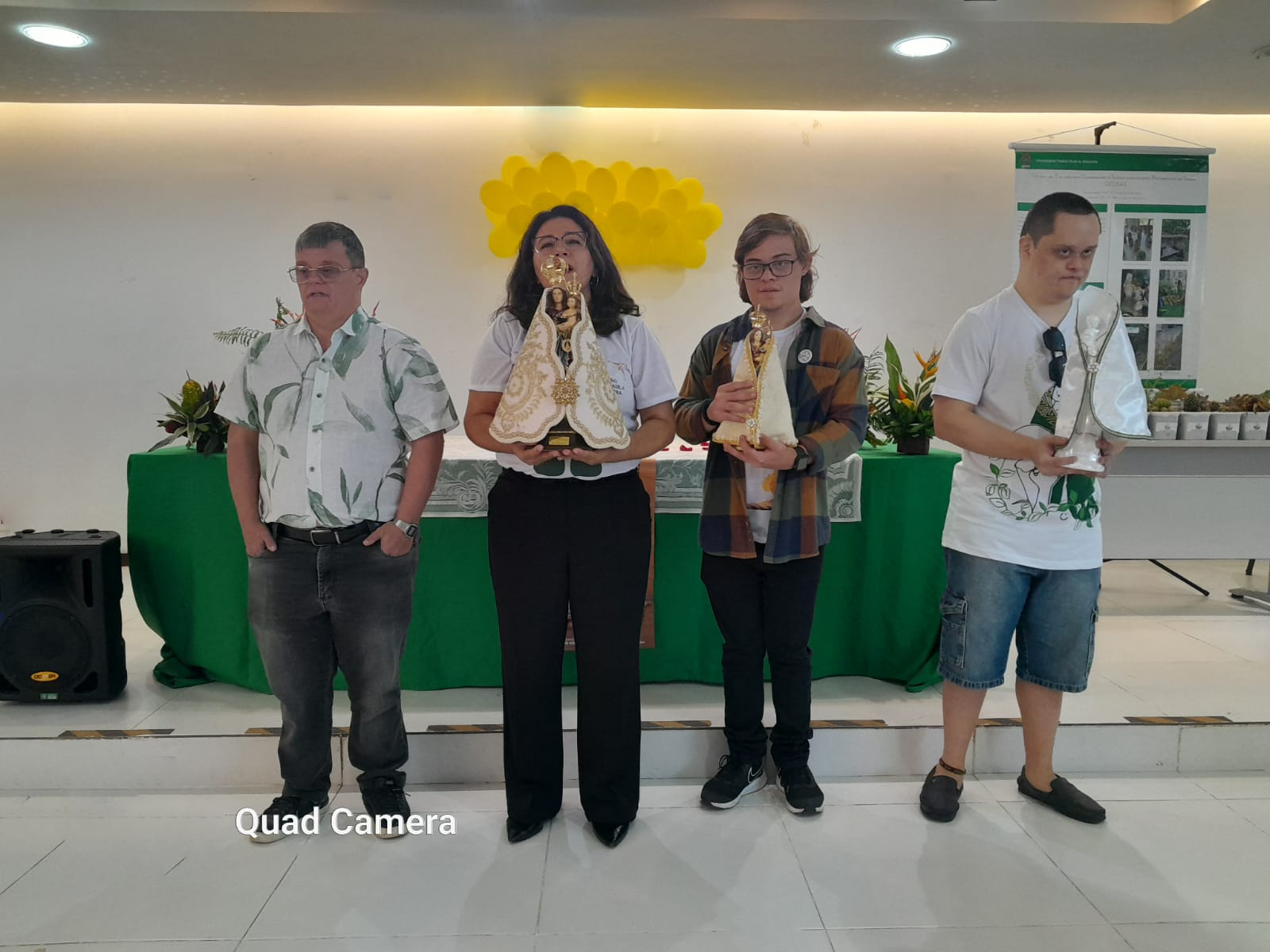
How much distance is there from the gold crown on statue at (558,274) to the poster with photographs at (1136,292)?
421 centimetres

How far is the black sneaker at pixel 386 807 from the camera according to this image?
7.34 feet

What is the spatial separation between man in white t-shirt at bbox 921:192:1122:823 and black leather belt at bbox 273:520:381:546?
4.96 ft

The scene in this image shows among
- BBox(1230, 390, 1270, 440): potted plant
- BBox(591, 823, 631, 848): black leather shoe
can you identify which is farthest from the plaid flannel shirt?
BBox(1230, 390, 1270, 440): potted plant

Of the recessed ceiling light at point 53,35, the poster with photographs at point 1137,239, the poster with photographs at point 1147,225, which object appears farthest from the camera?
the poster with photographs at point 1137,239

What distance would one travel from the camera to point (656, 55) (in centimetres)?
419

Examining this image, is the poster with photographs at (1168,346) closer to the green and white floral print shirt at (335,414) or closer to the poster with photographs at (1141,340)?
the poster with photographs at (1141,340)

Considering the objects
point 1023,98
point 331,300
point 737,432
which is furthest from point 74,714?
point 1023,98

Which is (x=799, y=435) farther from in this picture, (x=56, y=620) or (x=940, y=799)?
(x=56, y=620)

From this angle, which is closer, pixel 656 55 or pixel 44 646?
pixel 44 646

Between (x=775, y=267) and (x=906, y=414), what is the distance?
4.09ft

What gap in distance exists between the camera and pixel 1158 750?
2730 mm

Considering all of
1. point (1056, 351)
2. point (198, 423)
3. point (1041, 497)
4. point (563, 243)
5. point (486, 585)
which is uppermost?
point (563, 243)

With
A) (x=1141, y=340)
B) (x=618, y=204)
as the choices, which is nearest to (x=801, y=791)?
(x=618, y=204)

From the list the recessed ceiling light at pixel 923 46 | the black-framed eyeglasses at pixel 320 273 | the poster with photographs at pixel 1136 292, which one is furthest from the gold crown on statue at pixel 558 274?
the poster with photographs at pixel 1136 292
